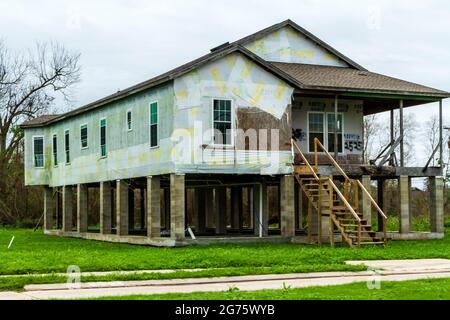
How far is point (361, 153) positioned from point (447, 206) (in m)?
26.4

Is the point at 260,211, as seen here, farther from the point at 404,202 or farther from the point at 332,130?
the point at 404,202

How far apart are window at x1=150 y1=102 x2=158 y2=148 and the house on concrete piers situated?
5 centimetres

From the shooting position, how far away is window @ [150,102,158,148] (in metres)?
31.6

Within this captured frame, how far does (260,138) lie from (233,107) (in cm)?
155

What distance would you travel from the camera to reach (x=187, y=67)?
29.7m

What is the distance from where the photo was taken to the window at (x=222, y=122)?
30281 mm

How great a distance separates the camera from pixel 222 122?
30422mm

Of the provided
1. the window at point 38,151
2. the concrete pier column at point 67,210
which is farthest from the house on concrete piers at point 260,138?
the window at point 38,151

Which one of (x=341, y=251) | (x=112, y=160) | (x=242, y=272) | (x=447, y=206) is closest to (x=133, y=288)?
(x=242, y=272)

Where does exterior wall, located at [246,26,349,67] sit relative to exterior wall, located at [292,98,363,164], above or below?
above

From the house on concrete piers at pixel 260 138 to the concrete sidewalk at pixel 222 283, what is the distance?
7551mm

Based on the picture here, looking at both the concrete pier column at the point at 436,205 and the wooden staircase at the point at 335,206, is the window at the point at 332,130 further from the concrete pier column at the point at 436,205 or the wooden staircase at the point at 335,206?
the concrete pier column at the point at 436,205

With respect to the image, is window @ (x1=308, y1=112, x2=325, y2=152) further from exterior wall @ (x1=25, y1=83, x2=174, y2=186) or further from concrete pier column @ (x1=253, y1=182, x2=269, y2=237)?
exterior wall @ (x1=25, y1=83, x2=174, y2=186)

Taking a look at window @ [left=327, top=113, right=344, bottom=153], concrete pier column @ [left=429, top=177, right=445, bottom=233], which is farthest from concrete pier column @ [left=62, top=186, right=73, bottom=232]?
concrete pier column @ [left=429, top=177, right=445, bottom=233]
